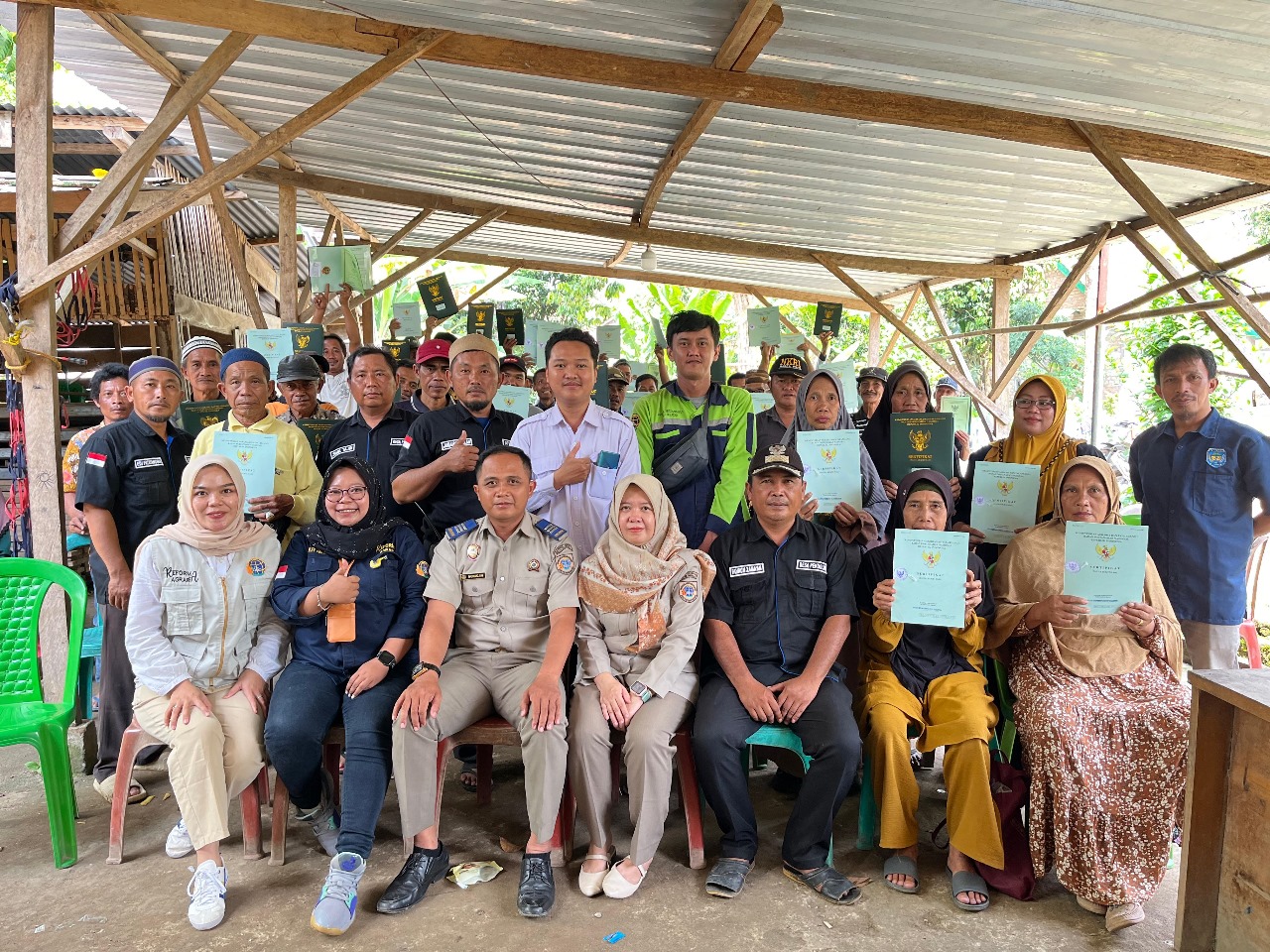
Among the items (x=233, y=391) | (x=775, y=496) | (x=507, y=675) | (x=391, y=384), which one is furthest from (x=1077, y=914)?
(x=233, y=391)

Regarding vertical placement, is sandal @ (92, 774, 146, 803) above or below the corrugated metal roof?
below

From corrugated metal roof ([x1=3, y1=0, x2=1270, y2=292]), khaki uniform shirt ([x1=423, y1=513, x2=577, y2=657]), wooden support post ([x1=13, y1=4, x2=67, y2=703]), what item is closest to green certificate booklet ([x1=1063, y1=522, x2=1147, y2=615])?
khaki uniform shirt ([x1=423, y1=513, x2=577, y2=657])

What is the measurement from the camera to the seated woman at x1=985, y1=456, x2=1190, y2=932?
285 cm

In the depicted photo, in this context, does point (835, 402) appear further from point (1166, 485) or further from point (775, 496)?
point (1166, 485)

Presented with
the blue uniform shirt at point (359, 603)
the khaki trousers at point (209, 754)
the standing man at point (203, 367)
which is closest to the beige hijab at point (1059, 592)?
the blue uniform shirt at point (359, 603)

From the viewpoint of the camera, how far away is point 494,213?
857cm

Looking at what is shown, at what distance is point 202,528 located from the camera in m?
3.21

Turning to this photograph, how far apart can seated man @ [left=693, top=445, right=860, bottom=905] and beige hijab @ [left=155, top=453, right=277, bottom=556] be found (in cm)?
180

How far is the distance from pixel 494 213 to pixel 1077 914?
752cm

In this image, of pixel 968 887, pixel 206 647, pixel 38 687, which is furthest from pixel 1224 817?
pixel 38 687

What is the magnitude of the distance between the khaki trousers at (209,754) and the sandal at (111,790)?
74 cm

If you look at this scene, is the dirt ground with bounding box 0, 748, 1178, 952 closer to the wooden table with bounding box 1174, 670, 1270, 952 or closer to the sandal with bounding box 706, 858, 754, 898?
the sandal with bounding box 706, 858, 754, 898

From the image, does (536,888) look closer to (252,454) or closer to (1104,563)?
(252,454)

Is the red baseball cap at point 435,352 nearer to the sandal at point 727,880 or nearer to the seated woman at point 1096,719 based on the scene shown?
the sandal at point 727,880
